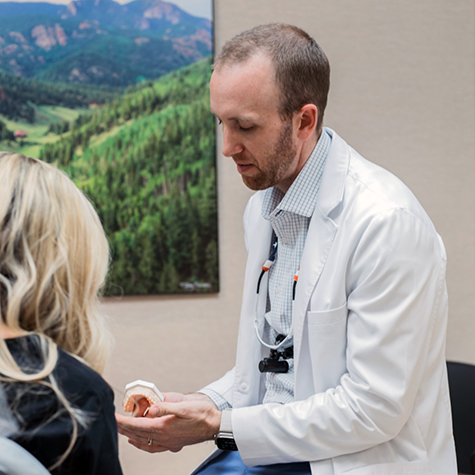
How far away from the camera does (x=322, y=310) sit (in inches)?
45.5

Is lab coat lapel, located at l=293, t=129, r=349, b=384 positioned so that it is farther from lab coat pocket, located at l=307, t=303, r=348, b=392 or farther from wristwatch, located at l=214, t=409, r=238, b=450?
wristwatch, located at l=214, t=409, r=238, b=450

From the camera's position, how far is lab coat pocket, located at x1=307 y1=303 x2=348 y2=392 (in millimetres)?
1146

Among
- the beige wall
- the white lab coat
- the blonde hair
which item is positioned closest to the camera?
the blonde hair

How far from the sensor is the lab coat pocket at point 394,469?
3.59ft

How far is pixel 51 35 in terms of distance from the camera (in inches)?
81.5

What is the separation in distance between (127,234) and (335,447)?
4.32 feet

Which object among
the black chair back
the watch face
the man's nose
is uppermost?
the man's nose

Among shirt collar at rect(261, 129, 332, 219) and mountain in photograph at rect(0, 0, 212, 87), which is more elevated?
mountain in photograph at rect(0, 0, 212, 87)

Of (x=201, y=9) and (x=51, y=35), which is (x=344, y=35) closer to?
(x=201, y=9)

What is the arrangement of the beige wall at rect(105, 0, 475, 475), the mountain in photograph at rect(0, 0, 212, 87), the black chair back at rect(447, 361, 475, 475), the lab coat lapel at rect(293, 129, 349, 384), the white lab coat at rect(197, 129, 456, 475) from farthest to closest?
the beige wall at rect(105, 0, 475, 475), the mountain in photograph at rect(0, 0, 212, 87), the black chair back at rect(447, 361, 475, 475), the lab coat lapel at rect(293, 129, 349, 384), the white lab coat at rect(197, 129, 456, 475)

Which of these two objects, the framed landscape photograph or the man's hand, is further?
the framed landscape photograph

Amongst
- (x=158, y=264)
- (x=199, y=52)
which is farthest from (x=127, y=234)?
(x=199, y=52)

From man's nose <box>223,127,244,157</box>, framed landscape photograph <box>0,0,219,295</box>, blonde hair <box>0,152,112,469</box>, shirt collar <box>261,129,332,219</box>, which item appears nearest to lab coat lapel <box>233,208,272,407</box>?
shirt collar <box>261,129,332,219</box>

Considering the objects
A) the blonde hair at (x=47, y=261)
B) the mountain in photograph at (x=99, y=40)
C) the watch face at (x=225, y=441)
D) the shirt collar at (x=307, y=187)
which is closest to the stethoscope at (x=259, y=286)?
the shirt collar at (x=307, y=187)
